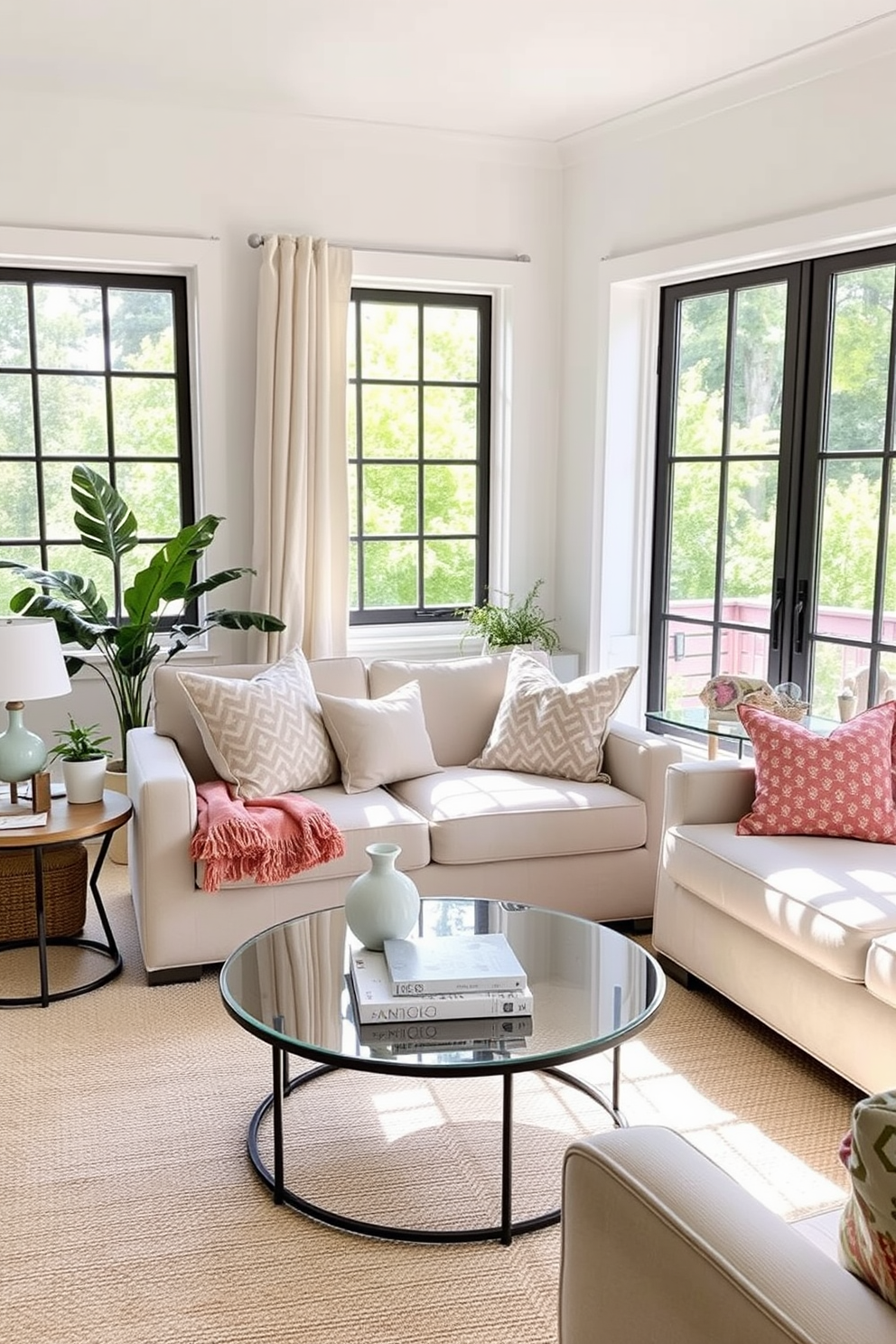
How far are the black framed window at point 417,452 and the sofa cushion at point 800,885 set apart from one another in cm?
226

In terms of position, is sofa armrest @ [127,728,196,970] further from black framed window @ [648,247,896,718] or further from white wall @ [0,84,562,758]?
black framed window @ [648,247,896,718]

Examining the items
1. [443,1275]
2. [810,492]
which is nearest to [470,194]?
[810,492]

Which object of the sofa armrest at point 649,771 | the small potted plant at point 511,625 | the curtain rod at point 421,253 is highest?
the curtain rod at point 421,253

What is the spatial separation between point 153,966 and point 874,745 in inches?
83.7

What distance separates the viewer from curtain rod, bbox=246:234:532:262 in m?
4.80

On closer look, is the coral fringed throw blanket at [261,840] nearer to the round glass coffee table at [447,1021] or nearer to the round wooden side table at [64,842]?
the round wooden side table at [64,842]

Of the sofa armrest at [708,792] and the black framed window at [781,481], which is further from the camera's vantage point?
A: the black framed window at [781,481]

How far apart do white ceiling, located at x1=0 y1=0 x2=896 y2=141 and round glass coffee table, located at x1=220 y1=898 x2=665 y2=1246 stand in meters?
2.73

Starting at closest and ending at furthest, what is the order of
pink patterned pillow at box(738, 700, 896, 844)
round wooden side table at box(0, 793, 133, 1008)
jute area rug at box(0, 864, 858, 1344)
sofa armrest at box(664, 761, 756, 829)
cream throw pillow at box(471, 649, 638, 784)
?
1. jute area rug at box(0, 864, 858, 1344)
2. pink patterned pillow at box(738, 700, 896, 844)
3. round wooden side table at box(0, 793, 133, 1008)
4. sofa armrest at box(664, 761, 756, 829)
5. cream throw pillow at box(471, 649, 638, 784)

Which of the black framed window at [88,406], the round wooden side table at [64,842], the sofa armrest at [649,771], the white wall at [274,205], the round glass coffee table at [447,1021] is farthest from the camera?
the black framed window at [88,406]

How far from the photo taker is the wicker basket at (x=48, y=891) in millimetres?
3766

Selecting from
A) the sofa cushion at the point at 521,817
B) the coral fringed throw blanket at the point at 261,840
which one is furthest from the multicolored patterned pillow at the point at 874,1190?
the sofa cushion at the point at 521,817

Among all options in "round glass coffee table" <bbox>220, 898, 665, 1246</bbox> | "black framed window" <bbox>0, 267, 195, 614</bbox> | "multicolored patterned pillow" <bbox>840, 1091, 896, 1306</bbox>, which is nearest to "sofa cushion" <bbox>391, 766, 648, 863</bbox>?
"round glass coffee table" <bbox>220, 898, 665, 1246</bbox>

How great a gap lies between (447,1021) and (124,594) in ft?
8.51
